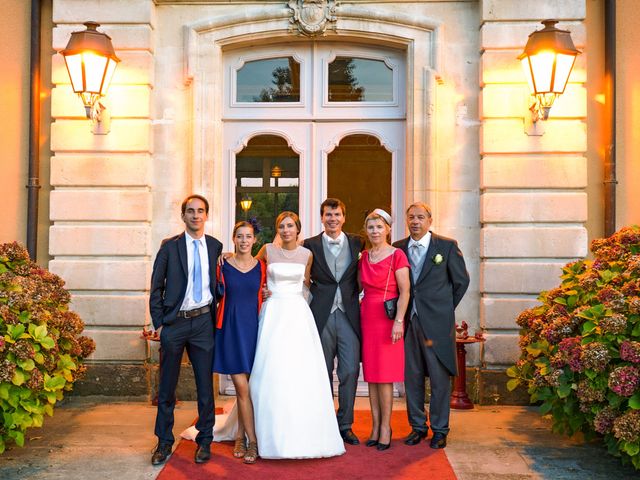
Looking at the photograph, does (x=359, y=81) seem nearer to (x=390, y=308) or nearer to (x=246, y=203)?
(x=246, y=203)

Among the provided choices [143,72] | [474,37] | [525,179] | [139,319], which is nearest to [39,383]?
[139,319]

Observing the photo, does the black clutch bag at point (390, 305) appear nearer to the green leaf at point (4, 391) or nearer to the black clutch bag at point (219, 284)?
the black clutch bag at point (219, 284)

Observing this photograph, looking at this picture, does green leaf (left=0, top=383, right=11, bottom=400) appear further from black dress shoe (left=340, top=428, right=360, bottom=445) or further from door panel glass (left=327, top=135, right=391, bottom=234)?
door panel glass (left=327, top=135, right=391, bottom=234)

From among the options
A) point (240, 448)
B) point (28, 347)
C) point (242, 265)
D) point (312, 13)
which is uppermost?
point (312, 13)

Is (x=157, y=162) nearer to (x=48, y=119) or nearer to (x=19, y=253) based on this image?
(x=48, y=119)

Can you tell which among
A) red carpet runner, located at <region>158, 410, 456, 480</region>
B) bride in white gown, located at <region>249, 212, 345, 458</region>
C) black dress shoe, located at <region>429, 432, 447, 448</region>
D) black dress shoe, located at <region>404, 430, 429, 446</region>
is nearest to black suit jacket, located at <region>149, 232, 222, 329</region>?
bride in white gown, located at <region>249, 212, 345, 458</region>

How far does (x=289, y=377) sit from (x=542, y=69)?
3.77 meters

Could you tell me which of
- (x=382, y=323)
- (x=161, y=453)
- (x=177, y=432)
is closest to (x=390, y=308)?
(x=382, y=323)

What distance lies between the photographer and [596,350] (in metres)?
4.77

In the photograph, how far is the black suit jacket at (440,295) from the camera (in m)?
5.59

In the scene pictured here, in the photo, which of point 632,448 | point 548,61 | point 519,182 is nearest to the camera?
point 632,448

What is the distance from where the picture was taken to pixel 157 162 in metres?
7.37

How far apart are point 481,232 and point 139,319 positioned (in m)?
3.57

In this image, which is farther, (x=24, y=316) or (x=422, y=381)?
(x=422, y=381)
